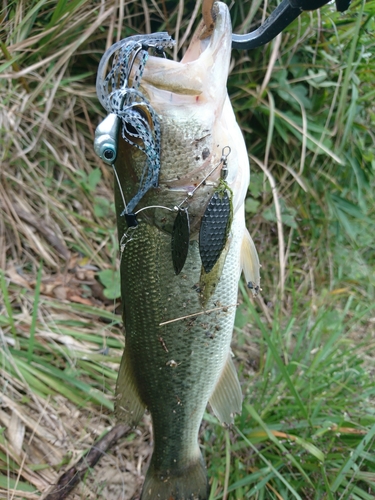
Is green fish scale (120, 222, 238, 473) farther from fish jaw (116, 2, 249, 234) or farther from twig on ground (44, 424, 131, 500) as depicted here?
twig on ground (44, 424, 131, 500)

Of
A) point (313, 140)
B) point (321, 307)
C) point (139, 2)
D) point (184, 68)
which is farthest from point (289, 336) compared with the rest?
point (139, 2)

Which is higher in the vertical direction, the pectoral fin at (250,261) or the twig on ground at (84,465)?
the pectoral fin at (250,261)

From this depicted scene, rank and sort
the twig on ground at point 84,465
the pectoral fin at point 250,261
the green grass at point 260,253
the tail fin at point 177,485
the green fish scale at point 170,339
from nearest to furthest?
1. the green fish scale at point 170,339
2. the pectoral fin at point 250,261
3. the tail fin at point 177,485
4. the twig on ground at point 84,465
5. the green grass at point 260,253

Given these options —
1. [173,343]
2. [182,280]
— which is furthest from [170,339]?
[182,280]

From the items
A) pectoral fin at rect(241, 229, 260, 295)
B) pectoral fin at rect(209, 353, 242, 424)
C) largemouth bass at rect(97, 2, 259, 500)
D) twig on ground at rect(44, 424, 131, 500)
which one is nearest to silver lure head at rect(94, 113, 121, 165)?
largemouth bass at rect(97, 2, 259, 500)

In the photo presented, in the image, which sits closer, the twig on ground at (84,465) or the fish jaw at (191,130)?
the fish jaw at (191,130)


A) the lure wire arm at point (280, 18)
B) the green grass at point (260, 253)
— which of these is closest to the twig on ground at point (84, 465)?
the green grass at point (260, 253)

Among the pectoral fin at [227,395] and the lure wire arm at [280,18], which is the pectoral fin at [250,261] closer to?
the pectoral fin at [227,395]
